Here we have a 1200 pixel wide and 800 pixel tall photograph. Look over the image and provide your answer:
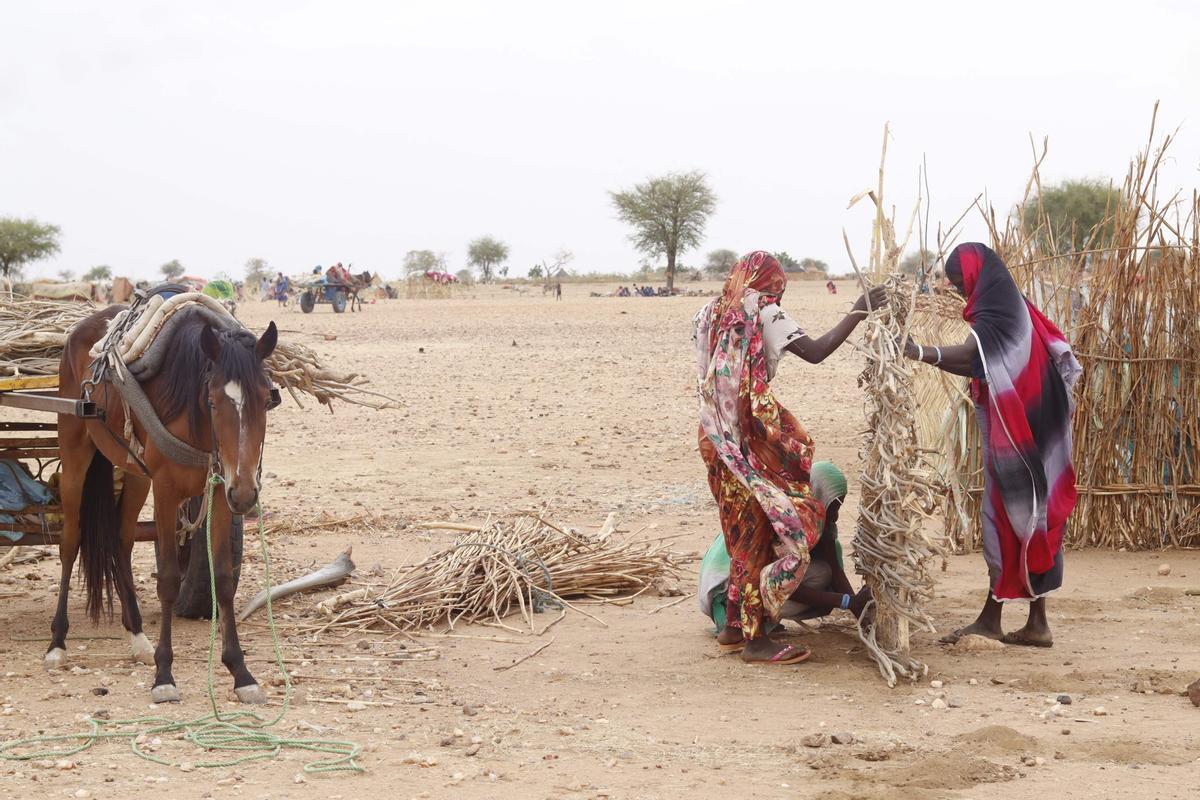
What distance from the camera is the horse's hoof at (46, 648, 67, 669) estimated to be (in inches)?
202

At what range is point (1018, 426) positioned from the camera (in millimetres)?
5137

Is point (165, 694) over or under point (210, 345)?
under

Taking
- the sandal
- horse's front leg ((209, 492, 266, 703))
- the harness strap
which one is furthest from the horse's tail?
the sandal

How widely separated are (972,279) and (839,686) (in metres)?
1.79

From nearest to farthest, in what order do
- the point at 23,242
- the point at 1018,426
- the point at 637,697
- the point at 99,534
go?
the point at 637,697 < the point at 1018,426 < the point at 99,534 < the point at 23,242

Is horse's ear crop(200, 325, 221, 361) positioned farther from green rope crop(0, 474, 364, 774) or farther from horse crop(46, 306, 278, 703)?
green rope crop(0, 474, 364, 774)

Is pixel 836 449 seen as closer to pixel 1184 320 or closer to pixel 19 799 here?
pixel 1184 320

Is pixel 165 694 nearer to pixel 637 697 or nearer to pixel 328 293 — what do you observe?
pixel 637 697

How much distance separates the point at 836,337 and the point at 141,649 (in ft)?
10.5

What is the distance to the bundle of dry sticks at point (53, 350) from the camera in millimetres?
5699

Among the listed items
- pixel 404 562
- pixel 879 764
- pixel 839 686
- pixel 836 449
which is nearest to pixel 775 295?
pixel 839 686

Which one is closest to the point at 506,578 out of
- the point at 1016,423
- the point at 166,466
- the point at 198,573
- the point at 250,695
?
the point at 198,573

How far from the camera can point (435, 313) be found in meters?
31.3

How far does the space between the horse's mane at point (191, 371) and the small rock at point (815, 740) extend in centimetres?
230
